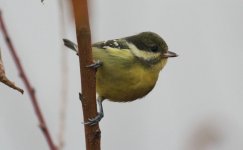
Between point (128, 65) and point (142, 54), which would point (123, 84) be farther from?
point (142, 54)

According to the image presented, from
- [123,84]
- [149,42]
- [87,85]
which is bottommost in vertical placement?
[123,84]

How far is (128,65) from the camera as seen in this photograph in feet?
9.37

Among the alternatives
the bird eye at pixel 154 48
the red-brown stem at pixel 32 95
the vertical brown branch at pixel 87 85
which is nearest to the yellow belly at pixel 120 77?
the bird eye at pixel 154 48

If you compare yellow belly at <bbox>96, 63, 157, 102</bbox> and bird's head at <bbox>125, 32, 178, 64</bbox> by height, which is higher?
bird's head at <bbox>125, 32, 178, 64</bbox>

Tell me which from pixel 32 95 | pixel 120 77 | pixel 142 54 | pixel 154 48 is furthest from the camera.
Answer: pixel 154 48

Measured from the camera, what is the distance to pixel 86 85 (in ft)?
4.95

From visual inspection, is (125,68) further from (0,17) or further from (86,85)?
(0,17)

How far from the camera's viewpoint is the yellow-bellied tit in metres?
2.78

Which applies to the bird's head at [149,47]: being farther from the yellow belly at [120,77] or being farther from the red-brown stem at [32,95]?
the red-brown stem at [32,95]

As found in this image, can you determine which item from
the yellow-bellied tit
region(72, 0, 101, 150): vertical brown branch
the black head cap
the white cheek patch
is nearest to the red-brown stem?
region(72, 0, 101, 150): vertical brown branch

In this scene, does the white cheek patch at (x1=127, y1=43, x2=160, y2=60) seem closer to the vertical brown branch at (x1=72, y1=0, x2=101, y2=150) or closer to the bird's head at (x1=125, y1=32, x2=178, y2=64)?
the bird's head at (x1=125, y1=32, x2=178, y2=64)

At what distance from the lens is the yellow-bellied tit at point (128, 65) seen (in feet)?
9.12

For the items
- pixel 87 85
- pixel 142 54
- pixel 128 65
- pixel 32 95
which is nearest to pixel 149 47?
pixel 142 54

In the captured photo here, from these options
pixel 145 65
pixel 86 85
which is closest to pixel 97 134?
pixel 86 85
